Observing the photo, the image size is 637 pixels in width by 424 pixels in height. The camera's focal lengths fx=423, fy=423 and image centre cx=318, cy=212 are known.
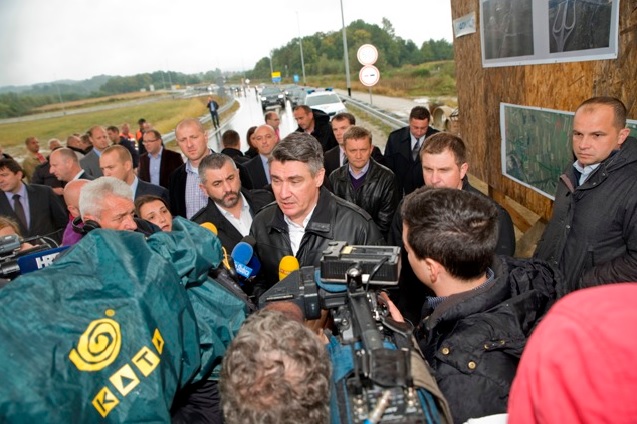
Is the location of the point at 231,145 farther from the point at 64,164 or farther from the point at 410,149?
the point at 410,149

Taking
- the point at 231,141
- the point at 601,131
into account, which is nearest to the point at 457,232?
the point at 601,131

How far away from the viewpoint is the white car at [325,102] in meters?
21.9

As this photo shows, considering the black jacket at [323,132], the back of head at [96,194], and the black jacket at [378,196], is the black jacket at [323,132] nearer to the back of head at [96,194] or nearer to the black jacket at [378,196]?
the black jacket at [378,196]

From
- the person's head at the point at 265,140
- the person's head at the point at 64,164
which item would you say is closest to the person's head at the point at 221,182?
the person's head at the point at 265,140

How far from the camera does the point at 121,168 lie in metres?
4.82

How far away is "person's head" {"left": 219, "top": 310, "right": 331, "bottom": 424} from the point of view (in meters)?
0.96

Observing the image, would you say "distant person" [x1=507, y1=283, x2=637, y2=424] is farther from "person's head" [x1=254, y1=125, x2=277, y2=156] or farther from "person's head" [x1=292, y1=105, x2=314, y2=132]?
"person's head" [x1=292, y1=105, x2=314, y2=132]

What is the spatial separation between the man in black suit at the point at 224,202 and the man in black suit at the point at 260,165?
196 centimetres

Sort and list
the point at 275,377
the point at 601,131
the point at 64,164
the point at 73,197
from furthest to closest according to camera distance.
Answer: the point at 64,164 → the point at 73,197 → the point at 601,131 → the point at 275,377

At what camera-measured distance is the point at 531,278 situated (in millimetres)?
1754

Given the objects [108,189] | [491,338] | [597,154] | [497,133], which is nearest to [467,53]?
[497,133]

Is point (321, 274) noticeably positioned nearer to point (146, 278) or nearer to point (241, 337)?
point (241, 337)

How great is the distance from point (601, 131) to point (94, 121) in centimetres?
3908

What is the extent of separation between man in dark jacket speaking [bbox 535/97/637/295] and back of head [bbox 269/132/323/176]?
164 centimetres
